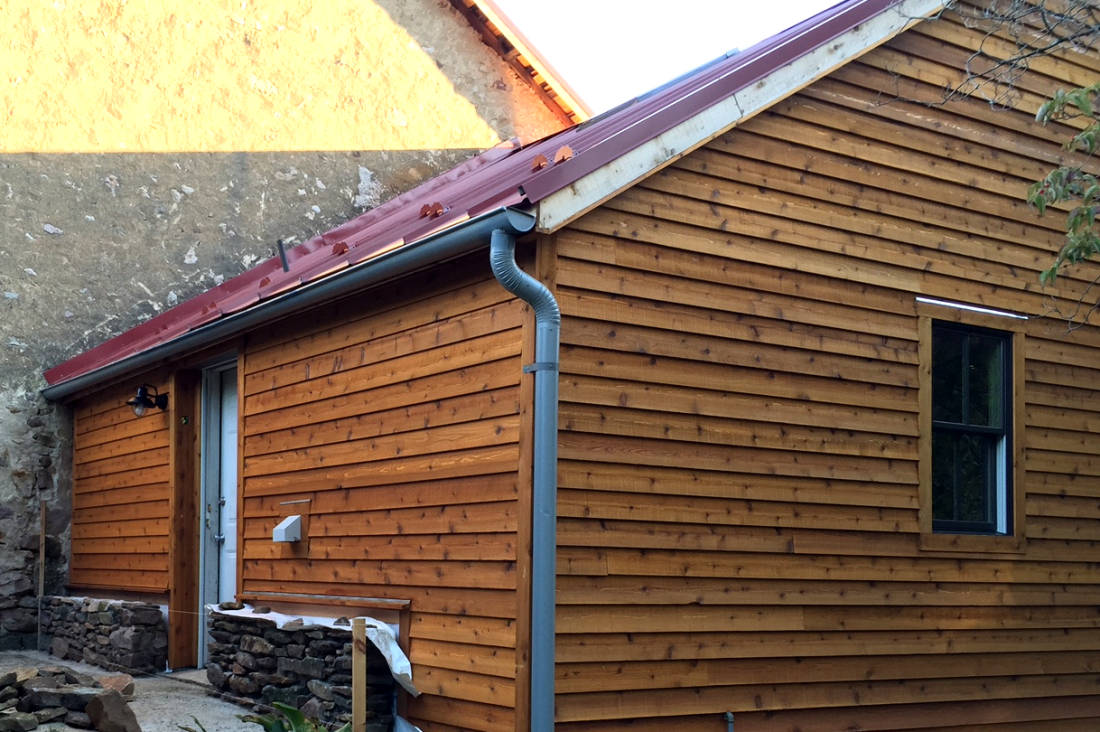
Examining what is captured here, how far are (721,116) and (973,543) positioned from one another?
3148 mm

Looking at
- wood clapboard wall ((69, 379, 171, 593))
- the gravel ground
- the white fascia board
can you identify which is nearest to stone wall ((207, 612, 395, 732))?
the gravel ground

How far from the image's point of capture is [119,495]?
12211mm

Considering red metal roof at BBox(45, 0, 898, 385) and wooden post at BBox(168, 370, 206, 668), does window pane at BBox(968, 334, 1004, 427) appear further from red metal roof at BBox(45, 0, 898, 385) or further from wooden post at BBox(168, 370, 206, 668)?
wooden post at BBox(168, 370, 206, 668)

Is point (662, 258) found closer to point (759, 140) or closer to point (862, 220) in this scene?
point (759, 140)

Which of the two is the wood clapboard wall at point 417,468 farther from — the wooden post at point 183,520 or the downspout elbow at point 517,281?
the wooden post at point 183,520

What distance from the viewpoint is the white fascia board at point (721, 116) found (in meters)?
6.56

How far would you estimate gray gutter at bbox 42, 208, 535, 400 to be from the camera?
6.39 metres

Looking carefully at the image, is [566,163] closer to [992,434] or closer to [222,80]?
[992,434]

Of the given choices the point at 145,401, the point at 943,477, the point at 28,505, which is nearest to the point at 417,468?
the point at 943,477

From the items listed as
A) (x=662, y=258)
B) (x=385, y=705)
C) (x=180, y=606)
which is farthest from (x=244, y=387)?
(x=662, y=258)

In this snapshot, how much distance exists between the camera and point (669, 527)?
6.90m

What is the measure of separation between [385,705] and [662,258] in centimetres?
302

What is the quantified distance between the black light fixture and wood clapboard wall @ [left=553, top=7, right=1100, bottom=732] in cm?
574

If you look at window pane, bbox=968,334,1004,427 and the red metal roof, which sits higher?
the red metal roof
